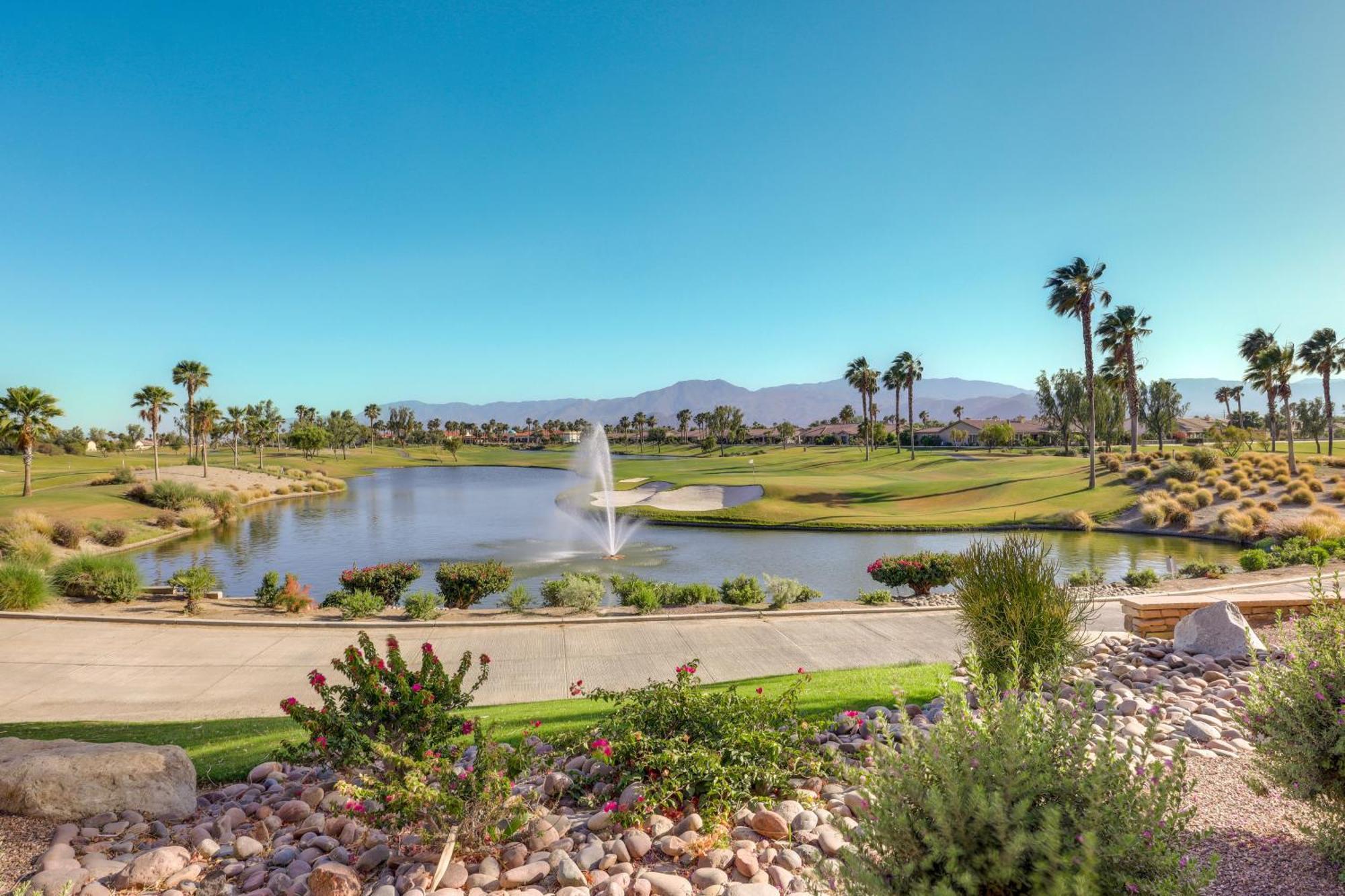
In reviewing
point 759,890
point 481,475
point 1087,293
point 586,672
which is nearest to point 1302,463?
point 1087,293

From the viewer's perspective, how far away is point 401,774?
4.69 metres

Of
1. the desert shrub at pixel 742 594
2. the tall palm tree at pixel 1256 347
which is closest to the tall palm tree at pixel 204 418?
the desert shrub at pixel 742 594

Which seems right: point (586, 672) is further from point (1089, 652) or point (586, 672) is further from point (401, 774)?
point (1089, 652)

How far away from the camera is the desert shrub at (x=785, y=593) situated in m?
15.6

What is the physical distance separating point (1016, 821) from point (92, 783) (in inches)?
246

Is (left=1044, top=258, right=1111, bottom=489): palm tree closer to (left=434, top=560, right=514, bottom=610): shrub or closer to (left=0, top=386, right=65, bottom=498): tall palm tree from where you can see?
(left=434, top=560, right=514, bottom=610): shrub

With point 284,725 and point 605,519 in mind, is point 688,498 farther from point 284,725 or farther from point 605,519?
point 284,725

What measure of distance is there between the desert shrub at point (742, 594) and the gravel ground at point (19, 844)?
12844 mm

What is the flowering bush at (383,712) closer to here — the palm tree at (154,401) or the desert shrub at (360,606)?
the desert shrub at (360,606)

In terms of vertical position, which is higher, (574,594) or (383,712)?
(383,712)

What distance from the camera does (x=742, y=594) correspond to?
16203mm

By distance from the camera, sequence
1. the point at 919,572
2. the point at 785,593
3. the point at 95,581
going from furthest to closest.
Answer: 1. the point at 919,572
2. the point at 95,581
3. the point at 785,593

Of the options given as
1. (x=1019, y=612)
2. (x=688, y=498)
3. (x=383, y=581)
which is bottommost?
(x=688, y=498)

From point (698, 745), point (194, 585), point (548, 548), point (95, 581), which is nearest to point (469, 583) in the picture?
point (194, 585)
